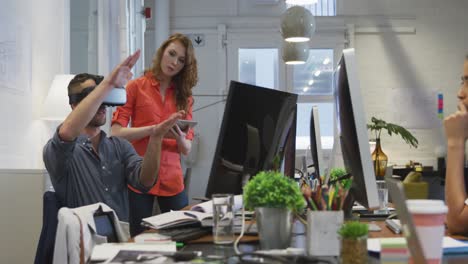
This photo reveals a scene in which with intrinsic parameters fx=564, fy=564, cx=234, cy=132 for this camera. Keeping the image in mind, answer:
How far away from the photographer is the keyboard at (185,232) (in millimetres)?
1354

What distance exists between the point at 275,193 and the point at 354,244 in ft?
0.83

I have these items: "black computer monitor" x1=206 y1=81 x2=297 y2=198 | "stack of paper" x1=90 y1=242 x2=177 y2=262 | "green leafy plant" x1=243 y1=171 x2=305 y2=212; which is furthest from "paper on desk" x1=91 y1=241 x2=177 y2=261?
"black computer monitor" x1=206 y1=81 x2=297 y2=198

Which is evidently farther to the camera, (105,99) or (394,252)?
(105,99)

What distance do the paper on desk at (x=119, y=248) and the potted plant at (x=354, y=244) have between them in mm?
393

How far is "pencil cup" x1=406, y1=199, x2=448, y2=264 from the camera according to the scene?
3.03 ft

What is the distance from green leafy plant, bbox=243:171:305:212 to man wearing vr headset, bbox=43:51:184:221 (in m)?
0.68

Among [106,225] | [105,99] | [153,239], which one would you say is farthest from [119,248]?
[105,99]

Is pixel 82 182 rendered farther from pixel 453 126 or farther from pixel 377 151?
pixel 377 151

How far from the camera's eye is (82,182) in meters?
1.95

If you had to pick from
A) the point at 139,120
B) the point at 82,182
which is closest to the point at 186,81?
the point at 139,120

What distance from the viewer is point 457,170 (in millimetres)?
1587

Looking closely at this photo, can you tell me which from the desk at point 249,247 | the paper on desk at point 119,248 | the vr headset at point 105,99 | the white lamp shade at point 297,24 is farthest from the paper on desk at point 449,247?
the white lamp shade at point 297,24

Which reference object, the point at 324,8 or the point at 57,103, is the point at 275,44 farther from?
the point at 57,103

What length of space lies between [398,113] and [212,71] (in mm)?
2190
